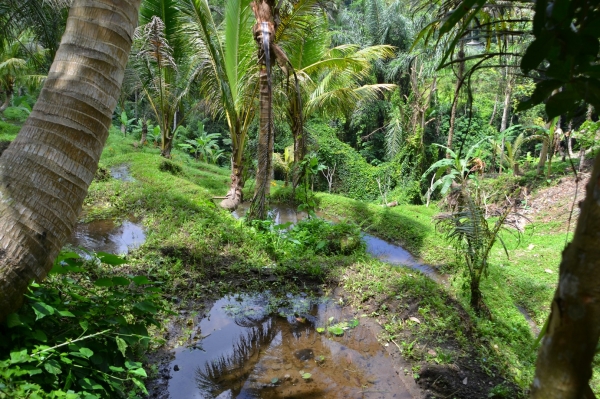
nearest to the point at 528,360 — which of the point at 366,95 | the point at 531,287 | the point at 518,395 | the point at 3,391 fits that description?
the point at 518,395

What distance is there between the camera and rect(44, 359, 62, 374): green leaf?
1.68 meters

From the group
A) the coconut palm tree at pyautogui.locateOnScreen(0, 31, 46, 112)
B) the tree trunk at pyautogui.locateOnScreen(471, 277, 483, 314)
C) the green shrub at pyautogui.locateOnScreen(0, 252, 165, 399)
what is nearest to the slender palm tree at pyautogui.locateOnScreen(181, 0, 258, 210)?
the tree trunk at pyautogui.locateOnScreen(471, 277, 483, 314)

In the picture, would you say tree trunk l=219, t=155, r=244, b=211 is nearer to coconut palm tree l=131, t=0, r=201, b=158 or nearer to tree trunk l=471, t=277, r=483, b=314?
coconut palm tree l=131, t=0, r=201, b=158

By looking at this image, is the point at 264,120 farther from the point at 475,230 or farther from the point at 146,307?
the point at 146,307

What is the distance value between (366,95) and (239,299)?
851 centimetres

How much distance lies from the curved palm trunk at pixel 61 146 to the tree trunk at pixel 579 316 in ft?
6.62

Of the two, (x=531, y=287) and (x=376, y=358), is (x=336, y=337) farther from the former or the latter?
(x=531, y=287)

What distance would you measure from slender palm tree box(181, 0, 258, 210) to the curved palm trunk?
4.94 meters

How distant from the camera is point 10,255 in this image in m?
1.77

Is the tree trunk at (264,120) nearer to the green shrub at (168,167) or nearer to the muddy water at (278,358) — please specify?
the muddy water at (278,358)

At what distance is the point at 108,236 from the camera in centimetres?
546

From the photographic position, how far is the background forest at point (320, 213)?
166 cm

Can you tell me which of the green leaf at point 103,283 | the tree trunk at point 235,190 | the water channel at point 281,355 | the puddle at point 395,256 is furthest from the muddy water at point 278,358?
the tree trunk at point 235,190

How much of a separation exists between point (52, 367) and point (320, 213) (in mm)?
9212
